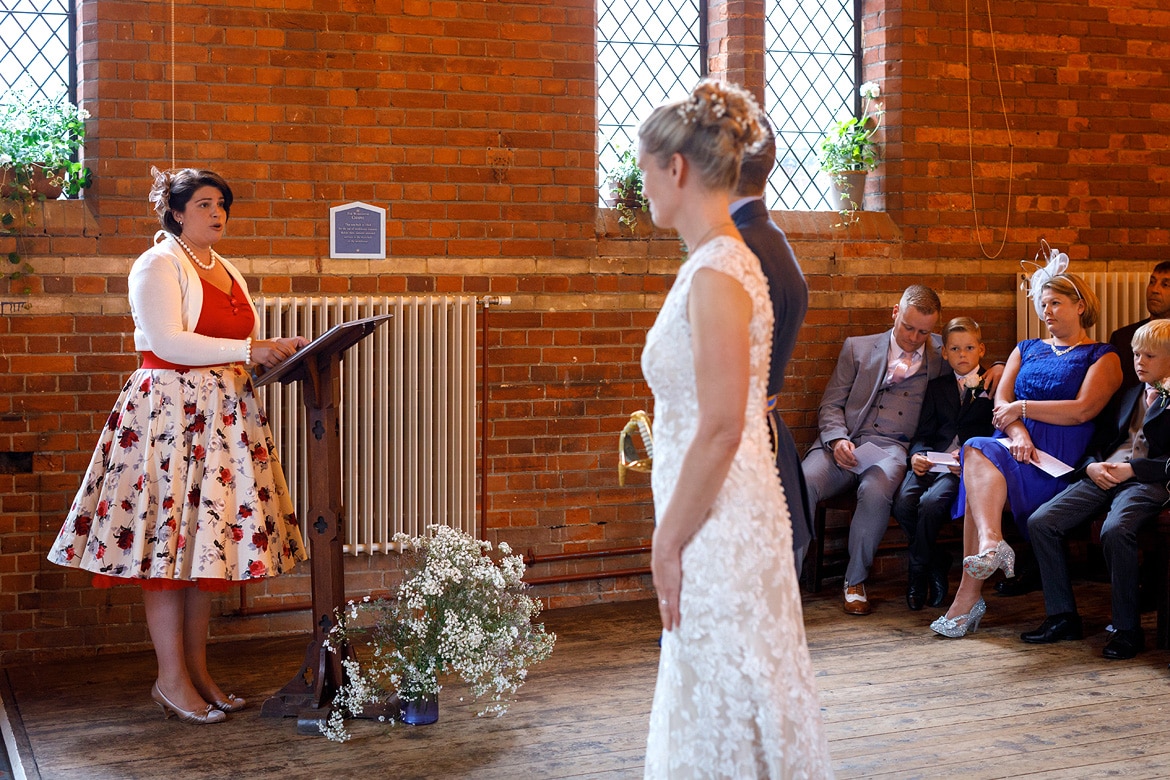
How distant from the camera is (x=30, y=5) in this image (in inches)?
191

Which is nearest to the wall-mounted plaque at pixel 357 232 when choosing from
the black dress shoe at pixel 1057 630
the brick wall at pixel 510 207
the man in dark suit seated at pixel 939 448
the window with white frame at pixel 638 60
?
the brick wall at pixel 510 207

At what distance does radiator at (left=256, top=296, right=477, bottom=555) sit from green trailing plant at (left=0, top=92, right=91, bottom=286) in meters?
0.91

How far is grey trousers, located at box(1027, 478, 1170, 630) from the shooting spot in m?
4.67

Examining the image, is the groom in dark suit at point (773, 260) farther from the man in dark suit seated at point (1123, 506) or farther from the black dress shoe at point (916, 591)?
the black dress shoe at point (916, 591)

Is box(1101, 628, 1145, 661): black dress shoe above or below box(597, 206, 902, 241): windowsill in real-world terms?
below

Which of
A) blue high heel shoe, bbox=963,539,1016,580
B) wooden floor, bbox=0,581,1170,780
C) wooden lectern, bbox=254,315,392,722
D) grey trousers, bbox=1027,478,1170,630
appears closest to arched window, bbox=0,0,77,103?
wooden lectern, bbox=254,315,392,722

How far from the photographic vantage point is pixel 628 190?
219 inches

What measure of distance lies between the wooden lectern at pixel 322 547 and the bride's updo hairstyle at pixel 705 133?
1.84 metres

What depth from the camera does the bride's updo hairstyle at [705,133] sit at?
2.20 m

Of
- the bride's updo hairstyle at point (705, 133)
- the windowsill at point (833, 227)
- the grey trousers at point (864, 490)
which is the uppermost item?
the windowsill at point (833, 227)

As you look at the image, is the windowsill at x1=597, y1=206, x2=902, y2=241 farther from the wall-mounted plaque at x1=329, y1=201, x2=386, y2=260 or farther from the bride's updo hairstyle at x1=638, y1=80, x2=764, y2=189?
the bride's updo hairstyle at x1=638, y1=80, x2=764, y2=189

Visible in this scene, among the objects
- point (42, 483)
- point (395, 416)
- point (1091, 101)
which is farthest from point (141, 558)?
point (1091, 101)

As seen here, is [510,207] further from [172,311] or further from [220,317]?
[172,311]

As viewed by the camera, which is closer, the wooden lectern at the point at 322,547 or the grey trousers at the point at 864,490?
the wooden lectern at the point at 322,547
